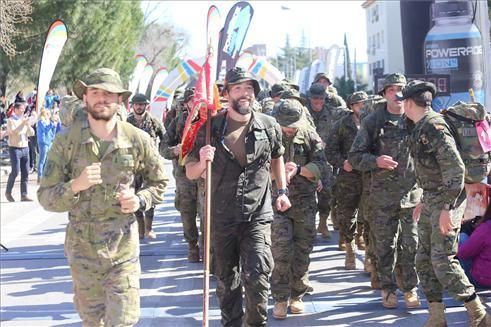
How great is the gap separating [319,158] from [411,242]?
1156 millimetres

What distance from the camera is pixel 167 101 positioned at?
26547mm

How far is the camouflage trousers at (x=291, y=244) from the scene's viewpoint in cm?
659

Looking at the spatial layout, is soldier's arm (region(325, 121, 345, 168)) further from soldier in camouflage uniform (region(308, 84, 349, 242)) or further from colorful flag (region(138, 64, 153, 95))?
colorful flag (region(138, 64, 153, 95))

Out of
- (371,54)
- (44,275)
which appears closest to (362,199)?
(44,275)

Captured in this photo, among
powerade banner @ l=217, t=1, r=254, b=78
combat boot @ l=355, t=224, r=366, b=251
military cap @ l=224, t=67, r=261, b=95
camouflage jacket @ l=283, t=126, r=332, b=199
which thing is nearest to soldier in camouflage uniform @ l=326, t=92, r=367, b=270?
combat boot @ l=355, t=224, r=366, b=251

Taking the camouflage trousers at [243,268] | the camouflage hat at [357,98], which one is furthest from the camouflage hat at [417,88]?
the camouflage hat at [357,98]

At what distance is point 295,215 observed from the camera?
6.68 meters

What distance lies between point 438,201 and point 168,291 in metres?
3.39

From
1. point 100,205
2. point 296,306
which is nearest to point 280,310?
point 296,306

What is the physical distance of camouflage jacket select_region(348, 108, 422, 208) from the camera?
683cm

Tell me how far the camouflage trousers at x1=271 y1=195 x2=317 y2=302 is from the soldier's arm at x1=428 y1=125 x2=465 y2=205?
1414 mm

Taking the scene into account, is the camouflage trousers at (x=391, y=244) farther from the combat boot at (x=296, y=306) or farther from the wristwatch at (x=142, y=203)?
the wristwatch at (x=142, y=203)

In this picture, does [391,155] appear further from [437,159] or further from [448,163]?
[448,163]

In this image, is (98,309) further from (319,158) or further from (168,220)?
(168,220)
